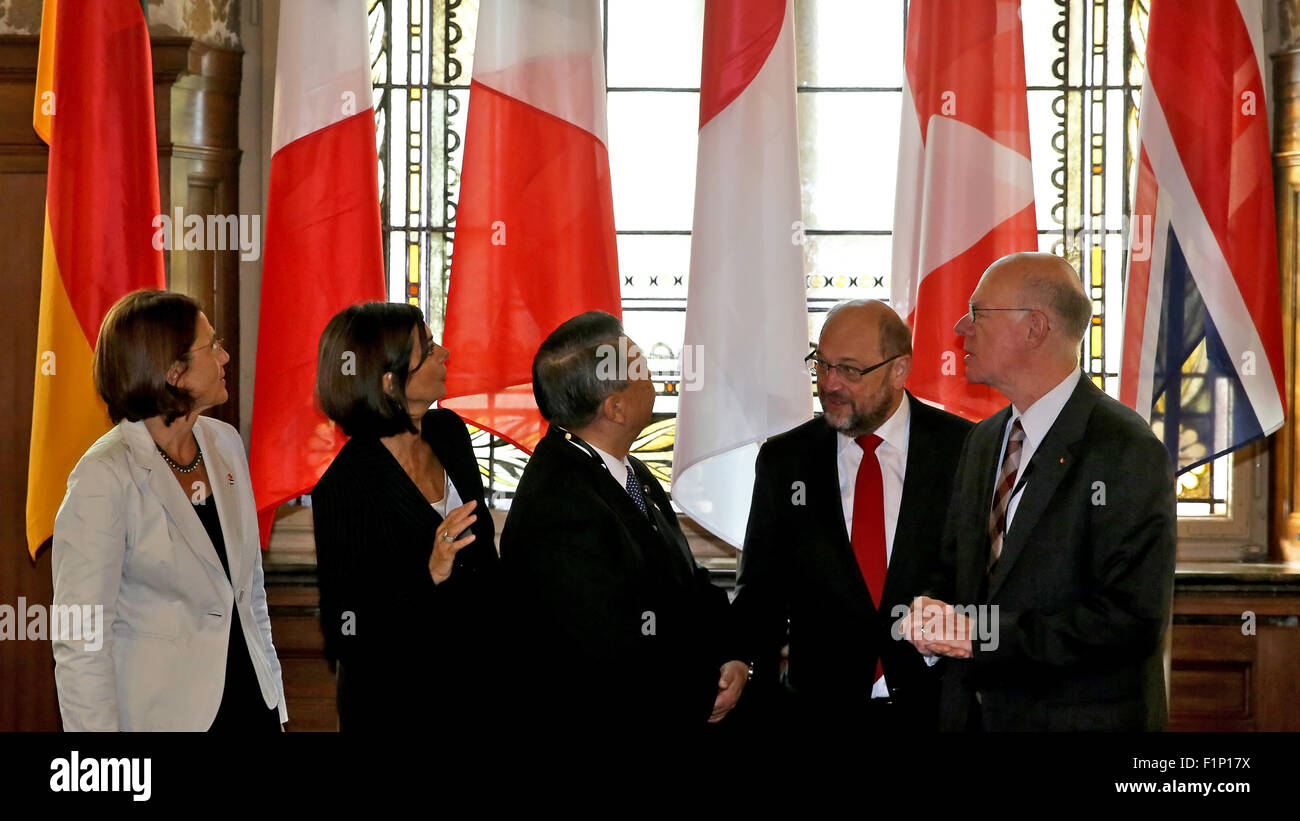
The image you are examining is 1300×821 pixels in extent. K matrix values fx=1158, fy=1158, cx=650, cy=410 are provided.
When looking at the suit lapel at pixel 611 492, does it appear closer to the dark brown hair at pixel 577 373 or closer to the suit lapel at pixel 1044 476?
the dark brown hair at pixel 577 373

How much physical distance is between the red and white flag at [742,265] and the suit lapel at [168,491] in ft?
4.99

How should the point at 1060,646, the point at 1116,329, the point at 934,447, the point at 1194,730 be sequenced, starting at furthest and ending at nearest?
the point at 1116,329 → the point at 1194,730 → the point at 934,447 → the point at 1060,646

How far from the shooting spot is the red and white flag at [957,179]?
3.49 meters

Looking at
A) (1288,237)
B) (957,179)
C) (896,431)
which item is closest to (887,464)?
(896,431)

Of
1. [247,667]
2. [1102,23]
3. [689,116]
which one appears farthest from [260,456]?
[1102,23]

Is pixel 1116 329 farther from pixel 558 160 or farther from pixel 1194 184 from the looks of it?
pixel 558 160

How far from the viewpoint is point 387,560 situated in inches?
99.7

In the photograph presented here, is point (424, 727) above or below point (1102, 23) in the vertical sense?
below

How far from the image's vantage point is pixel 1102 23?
13.6ft

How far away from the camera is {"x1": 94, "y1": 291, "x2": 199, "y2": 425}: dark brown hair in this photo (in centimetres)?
231

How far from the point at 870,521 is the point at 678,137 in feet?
6.55

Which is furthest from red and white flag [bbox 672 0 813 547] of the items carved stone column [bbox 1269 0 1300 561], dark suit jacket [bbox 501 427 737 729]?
carved stone column [bbox 1269 0 1300 561]

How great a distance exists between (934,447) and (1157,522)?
66 centimetres

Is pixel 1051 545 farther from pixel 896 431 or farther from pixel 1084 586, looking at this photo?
pixel 896 431
